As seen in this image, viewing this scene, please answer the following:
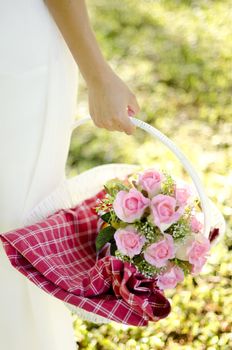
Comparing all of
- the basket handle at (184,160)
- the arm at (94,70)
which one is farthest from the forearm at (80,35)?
the basket handle at (184,160)

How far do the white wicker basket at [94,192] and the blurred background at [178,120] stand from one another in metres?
0.54

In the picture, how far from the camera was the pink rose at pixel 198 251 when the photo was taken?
5.33 feet

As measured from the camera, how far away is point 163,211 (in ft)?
5.20

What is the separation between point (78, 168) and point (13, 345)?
4.42 feet

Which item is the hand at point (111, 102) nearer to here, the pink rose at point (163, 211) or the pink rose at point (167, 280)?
the pink rose at point (163, 211)

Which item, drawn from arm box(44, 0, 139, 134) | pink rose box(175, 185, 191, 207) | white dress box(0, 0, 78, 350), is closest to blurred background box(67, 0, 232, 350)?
white dress box(0, 0, 78, 350)

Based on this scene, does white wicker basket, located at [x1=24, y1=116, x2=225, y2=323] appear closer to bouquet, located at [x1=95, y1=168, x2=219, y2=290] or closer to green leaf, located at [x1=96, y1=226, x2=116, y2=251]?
bouquet, located at [x1=95, y1=168, x2=219, y2=290]

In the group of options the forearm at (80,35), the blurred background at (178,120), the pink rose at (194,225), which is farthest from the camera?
the blurred background at (178,120)

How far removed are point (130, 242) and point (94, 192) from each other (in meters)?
0.48

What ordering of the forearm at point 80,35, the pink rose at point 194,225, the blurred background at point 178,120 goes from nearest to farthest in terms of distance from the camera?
the forearm at point 80,35 → the pink rose at point 194,225 → the blurred background at point 178,120

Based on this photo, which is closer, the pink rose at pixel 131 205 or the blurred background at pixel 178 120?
the pink rose at pixel 131 205

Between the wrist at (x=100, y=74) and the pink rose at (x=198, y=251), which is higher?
the wrist at (x=100, y=74)

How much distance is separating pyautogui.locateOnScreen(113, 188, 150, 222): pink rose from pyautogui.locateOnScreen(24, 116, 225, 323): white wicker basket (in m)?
0.15

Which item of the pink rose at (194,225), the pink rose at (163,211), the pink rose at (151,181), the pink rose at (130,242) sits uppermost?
the pink rose at (151,181)
